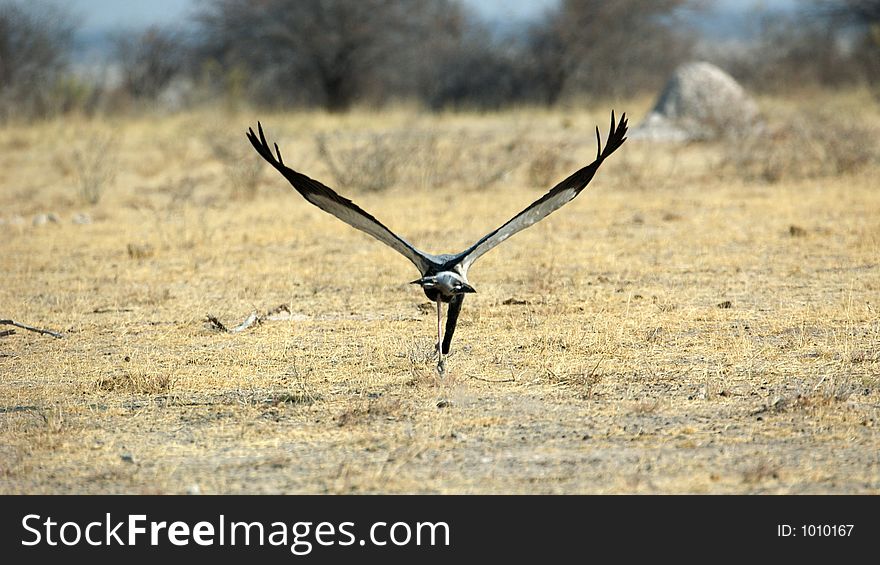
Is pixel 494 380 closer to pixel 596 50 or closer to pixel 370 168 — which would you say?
pixel 370 168

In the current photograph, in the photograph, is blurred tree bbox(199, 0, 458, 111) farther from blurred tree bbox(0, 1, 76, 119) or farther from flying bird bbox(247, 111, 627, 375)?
flying bird bbox(247, 111, 627, 375)

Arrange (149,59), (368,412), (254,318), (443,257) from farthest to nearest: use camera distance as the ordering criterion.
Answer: (149,59)
(254,318)
(443,257)
(368,412)

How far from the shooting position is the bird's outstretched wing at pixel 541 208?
21.7 feet

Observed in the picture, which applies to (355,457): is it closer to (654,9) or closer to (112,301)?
(112,301)

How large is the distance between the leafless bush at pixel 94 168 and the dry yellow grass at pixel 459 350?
568mm

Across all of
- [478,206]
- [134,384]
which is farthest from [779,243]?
[134,384]

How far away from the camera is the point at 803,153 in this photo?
18266 millimetres

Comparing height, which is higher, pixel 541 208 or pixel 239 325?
pixel 541 208

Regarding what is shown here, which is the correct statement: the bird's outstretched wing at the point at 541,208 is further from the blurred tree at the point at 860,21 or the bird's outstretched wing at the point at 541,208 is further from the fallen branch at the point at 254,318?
the blurred tree at the point at 860,21

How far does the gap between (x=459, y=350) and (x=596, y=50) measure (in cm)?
2986
